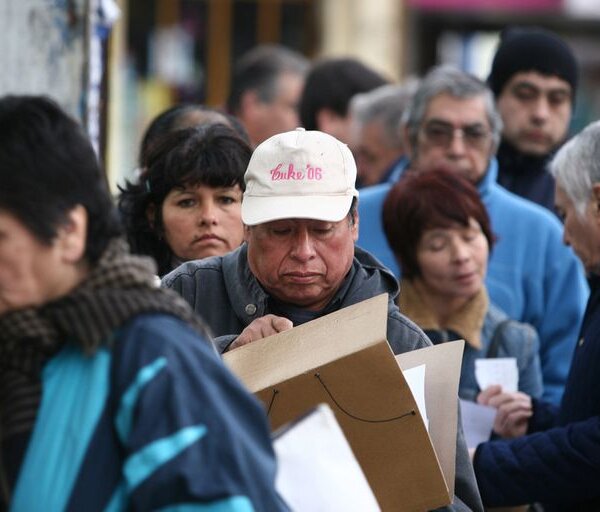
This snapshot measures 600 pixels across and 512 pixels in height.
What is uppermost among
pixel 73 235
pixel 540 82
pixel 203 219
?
pixel 73 235

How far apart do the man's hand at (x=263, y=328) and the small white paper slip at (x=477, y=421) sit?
1.36 metres

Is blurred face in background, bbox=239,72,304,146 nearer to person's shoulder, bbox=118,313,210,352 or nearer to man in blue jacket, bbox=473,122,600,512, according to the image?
man in blue jacket, bbox=473,122,600,512

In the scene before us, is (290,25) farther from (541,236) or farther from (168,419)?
(168,419)

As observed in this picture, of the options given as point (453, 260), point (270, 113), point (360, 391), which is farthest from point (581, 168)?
point (270, 113)

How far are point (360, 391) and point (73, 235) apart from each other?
940 millimetres

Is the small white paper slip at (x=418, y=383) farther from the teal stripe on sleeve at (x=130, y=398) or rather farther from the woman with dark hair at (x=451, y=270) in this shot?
the woman with dark hair at (x=451, y=270)

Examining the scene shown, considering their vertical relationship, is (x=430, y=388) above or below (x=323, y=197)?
below

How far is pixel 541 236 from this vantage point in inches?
223

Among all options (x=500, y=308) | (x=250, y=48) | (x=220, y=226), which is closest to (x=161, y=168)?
(x=220, y=226)

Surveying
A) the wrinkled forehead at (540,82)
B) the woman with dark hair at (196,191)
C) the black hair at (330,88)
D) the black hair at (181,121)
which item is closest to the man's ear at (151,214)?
the woman with dark hair at (196,191)

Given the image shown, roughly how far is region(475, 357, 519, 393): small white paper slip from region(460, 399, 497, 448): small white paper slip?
0.74ft

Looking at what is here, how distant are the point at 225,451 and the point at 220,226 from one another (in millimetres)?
2059

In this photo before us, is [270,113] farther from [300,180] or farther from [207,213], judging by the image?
[300,180]

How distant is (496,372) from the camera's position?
4.82 metres
